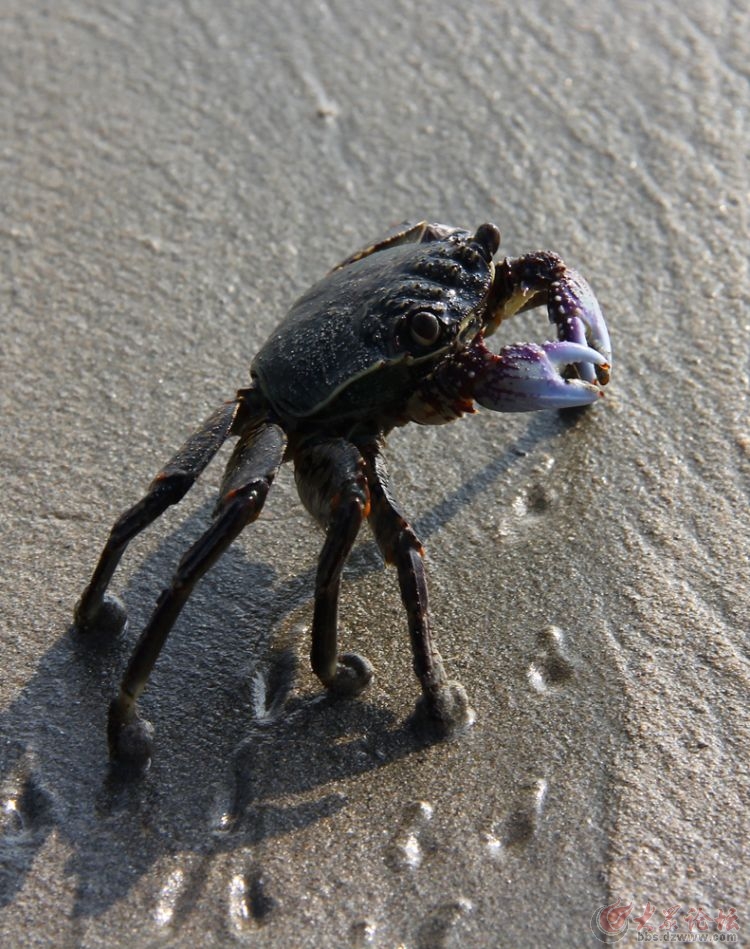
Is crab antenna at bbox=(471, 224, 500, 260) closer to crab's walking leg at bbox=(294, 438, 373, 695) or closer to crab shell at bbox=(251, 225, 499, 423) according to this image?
crab shell at bbox=(251, 225, 499, 423)

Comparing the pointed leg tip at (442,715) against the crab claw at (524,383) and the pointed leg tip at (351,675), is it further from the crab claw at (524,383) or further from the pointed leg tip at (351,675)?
the crab claw at (524,383)

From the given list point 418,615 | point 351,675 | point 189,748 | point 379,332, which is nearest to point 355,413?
point 379,332

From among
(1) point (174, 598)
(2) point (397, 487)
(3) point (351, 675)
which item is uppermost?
(1) point (174, 598)

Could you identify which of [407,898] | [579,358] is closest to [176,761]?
[407,898]

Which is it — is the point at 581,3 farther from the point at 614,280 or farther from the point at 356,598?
the point at 356,598

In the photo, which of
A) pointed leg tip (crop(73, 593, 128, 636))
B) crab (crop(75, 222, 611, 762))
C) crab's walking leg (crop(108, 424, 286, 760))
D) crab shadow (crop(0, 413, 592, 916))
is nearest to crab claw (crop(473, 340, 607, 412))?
crab (crop(75, 222, 611, 762))

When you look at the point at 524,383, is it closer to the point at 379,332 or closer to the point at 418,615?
the point at 379,332
